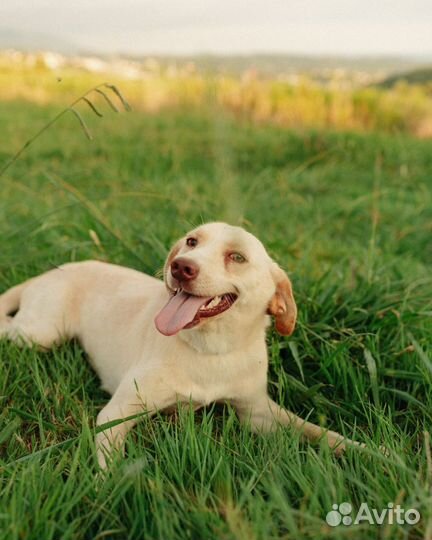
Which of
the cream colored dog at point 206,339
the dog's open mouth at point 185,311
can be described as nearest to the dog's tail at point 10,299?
the cream colored dog at point 206,339

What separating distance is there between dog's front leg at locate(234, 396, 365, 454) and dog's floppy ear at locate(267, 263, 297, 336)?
299 mm

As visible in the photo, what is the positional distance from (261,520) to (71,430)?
0.98 m

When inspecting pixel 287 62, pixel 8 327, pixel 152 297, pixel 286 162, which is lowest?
pixel 286 162

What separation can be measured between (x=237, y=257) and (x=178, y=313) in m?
0.31

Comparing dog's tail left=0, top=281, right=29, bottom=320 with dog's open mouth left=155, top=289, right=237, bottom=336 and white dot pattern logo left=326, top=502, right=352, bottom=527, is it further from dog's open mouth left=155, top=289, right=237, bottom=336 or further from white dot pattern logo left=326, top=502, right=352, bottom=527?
white dot pattern logo left=326, top=502, right=352, bottom=527

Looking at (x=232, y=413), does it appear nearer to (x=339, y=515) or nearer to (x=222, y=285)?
(x=222, y=285)

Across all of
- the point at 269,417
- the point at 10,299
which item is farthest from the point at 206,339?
the point at 10,299

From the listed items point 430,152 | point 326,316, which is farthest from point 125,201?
point 430,152

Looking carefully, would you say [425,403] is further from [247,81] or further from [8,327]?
[247,81]

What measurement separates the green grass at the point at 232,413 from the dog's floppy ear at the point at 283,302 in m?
0.26

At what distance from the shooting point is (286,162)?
8.02m

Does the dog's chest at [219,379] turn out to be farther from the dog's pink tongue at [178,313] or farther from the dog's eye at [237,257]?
the dog's eye at [237,257]

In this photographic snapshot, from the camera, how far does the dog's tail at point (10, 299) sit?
3170mm

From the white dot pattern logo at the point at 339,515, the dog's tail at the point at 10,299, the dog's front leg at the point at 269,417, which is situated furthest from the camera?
the dog's tail at the point at 10,299
